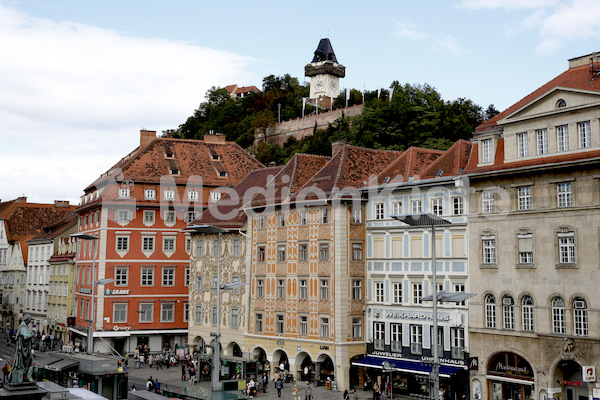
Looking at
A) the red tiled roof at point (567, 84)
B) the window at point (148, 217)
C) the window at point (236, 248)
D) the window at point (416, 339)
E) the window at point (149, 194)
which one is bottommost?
the window at point (416, 339)

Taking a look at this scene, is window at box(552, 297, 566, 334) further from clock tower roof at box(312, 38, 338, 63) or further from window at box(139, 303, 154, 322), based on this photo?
clock tower roof at box(312, 38, 338, 63)

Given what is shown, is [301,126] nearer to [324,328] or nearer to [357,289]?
[357,289]

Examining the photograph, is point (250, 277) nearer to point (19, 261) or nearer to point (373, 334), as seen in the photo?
point (373, 334)

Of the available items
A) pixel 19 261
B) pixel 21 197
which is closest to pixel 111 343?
pixel 19 261

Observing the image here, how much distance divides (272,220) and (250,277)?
5.01 m

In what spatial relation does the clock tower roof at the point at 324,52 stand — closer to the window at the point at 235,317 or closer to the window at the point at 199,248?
the window at the point at 199,248

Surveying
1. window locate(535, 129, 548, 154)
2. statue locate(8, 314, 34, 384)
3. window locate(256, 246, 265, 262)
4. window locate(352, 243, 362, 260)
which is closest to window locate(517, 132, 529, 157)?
window locate(535, 129, 548, 154)

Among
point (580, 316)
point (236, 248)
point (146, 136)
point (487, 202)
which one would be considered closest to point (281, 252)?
point (236, 248)

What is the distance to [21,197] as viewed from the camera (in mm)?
110125

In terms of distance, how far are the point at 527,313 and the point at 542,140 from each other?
9.46 meters

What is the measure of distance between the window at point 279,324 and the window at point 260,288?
2.52 meters

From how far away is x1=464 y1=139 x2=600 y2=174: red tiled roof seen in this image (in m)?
37.7

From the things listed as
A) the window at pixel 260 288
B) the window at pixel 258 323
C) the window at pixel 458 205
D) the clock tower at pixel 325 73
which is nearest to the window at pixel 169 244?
the window at pixel 260 288

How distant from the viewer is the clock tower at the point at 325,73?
152m
